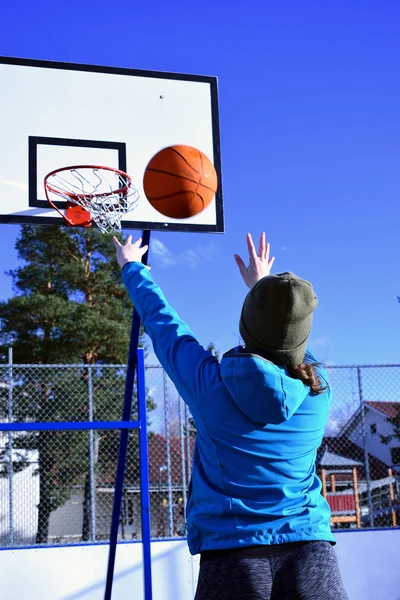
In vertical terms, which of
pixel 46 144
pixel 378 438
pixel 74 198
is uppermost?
pixel 46 144

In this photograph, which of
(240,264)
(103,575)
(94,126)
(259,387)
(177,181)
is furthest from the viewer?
(103,575)

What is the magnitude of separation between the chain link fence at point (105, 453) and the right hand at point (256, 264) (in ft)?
19.7

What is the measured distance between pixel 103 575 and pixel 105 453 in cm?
825

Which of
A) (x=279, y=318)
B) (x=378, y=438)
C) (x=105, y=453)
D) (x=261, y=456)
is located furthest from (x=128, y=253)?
(x=105, y=453)

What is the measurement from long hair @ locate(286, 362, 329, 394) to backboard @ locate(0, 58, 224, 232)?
271cm

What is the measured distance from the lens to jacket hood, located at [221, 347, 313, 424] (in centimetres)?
173

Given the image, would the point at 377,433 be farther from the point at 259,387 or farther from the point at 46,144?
the point at 259,387

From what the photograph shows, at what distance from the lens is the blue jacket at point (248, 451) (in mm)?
1741

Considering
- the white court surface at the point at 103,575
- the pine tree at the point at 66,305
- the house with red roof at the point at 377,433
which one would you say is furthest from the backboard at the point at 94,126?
the pine tree at the point at 66,305

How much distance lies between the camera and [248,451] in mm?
1809

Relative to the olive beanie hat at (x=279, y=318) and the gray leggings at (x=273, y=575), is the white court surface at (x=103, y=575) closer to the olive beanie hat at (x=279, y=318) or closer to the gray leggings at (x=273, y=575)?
the gray leggings at (x=273, y=575)

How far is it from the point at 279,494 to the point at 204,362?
0.39 m

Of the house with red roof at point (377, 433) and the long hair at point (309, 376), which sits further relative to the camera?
the house with red roof at point (377, 433)

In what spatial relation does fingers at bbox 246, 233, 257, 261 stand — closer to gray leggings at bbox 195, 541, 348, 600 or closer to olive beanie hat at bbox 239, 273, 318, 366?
olive beanie hat at bbox 239, 273, 318, 366
